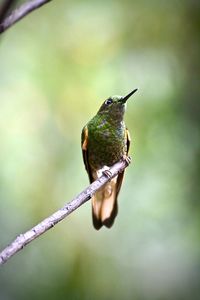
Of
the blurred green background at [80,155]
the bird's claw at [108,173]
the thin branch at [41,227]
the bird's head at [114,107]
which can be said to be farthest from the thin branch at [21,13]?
the blurred green background at [80,155]

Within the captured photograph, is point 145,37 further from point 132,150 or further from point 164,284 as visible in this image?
point 164,284

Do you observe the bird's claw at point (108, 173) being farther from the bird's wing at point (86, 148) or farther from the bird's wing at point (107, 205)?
the bird's wing at point (86, 148)

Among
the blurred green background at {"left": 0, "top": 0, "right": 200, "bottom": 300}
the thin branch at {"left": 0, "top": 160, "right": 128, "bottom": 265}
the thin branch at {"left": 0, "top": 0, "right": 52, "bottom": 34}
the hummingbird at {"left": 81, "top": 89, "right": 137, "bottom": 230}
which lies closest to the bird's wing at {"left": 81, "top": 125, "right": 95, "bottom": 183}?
the hummingbird at {"left": 81, "top": 89, "right": 137, "bottom": 230}

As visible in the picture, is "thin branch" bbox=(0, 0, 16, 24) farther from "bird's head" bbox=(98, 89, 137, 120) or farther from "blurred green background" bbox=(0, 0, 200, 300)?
"blurred green background" bbox=(0, 0, 200, 300)

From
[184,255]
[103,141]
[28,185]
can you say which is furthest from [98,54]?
[103,141]

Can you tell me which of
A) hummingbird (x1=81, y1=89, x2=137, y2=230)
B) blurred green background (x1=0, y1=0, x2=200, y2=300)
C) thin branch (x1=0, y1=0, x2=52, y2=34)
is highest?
blurred green background (x1=0, y1=0, x2=200, y2=300)

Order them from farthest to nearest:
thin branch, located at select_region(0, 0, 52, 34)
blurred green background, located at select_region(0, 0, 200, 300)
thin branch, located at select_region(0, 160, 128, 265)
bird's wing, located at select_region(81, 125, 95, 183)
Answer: blurred green background, located at select_region(0, 0, 200, 300), bird's wing, located at select_region(81, 125, 95, 183), thin branch, located at select_region(0, 160, 128, 265), thin branch, located at select_region(0, 0, 52, 34)

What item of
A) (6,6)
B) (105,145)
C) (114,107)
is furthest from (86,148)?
(6,6)
